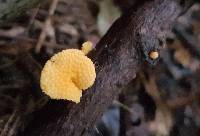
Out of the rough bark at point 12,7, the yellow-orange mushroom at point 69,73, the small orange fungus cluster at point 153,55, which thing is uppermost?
the small orange fungus cluster at point 153,55

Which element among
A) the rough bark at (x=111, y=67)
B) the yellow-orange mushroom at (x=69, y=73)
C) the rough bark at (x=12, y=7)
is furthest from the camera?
the rough bark at (x=12, y=7)

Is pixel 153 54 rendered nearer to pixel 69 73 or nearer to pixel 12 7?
pixel 69 73

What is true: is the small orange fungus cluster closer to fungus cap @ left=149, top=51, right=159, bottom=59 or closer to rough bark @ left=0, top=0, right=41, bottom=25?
fungus cap @ left=149, top=51, right=159, bottom=59

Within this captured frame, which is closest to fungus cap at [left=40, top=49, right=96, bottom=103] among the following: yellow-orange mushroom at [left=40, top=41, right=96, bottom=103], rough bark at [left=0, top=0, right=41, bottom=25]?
yellow-orange mushroom at [left=40, top=41, right=96, bottom=103]

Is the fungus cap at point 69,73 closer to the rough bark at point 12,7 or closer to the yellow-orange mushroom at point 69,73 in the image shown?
the yellow-orange mushroom at point 69,73

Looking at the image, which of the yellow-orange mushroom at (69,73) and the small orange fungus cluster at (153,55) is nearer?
the yellow-orange mushroom at (69,73)

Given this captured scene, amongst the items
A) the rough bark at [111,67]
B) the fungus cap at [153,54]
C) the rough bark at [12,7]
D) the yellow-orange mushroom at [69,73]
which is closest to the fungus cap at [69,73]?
the yellow-orange mushroom at [69,73]

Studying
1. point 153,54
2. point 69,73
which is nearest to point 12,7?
point 69,73

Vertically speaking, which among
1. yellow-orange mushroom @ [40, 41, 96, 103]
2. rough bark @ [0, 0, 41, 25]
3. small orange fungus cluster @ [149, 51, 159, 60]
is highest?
small orange fungus cluster @ [149, 51, 159, 60]

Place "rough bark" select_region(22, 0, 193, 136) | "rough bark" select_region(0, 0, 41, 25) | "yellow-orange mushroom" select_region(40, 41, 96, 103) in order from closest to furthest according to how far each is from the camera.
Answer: "yellow-orange mushroom" select_region(40, 41, 96, 103) → "rough bark" select_region(22, 0, 193, 136) → "rough bark" select_region(0, 0, 41, 25)
